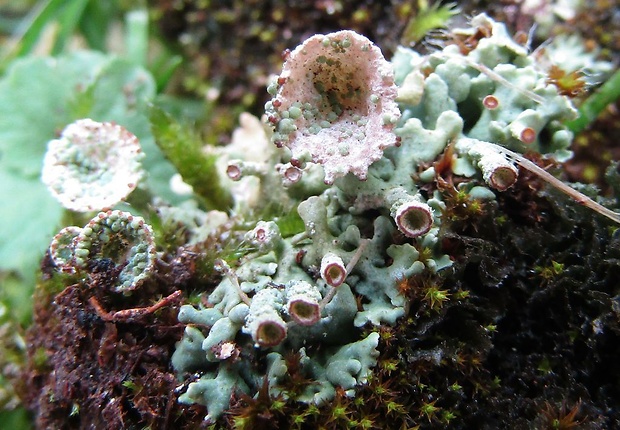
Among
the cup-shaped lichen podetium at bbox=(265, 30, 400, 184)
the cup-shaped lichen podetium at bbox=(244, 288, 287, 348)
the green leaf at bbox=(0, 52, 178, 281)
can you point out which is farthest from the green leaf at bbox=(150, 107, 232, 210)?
the cup-shaped lichen podetium at bbox=(244, 288, 287, 348)

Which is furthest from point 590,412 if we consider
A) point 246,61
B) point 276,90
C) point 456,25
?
point 246,61

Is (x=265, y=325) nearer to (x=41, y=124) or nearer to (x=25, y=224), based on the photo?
(x=25, y=224)

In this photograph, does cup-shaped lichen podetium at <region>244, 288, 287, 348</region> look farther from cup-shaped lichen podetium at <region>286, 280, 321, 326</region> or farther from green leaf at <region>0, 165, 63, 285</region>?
green leaf at <region>0, 165, 63, 285</region>

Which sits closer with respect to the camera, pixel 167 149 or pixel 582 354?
pixel 582 354

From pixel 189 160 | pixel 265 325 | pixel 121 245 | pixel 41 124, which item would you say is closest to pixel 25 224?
pixel 41 124

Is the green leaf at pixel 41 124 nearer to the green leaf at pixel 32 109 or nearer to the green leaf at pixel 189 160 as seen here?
the green leaf at pixel 32 109

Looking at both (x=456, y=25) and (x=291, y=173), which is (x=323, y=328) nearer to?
(x=291, y=173)
